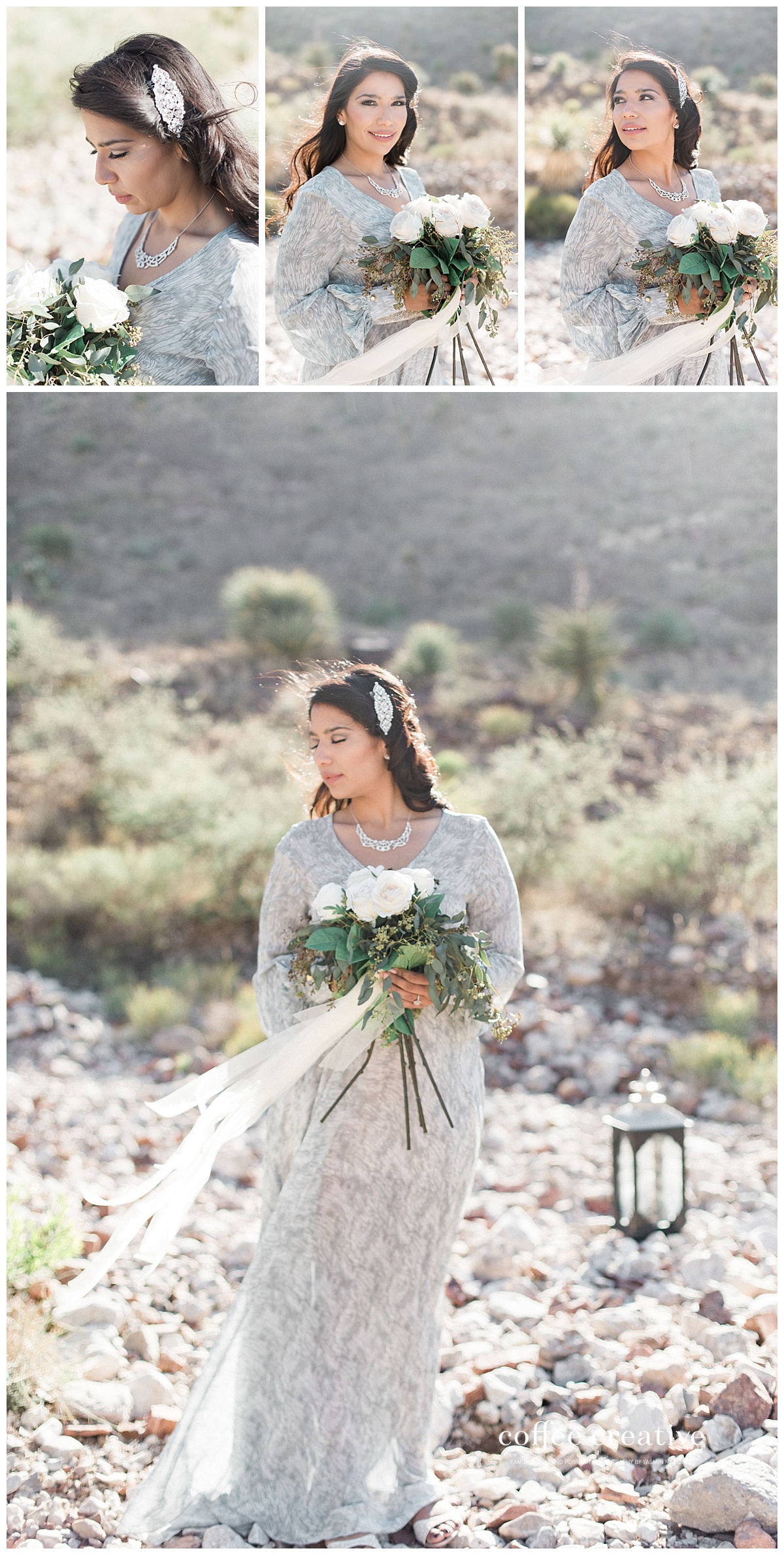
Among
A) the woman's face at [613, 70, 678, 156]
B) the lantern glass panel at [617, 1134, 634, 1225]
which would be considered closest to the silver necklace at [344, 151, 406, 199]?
the woman's face at [613, 70, 678, 156]

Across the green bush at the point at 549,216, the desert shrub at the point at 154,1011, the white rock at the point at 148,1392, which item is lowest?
the white rock at the point at 148,1392

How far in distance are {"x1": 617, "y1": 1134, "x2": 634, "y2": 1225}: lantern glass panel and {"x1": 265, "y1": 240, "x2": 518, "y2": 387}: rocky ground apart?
3.04m

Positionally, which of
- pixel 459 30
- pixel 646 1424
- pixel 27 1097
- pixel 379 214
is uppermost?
pixel 459 30

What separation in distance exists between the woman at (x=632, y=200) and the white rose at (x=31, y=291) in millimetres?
1358

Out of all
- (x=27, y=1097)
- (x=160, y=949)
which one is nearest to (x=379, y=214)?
(x=27, y=1097)

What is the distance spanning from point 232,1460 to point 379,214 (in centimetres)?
322

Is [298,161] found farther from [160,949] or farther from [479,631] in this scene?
[479,631]

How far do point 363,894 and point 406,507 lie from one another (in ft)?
34.2

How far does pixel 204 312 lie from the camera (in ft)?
10.6

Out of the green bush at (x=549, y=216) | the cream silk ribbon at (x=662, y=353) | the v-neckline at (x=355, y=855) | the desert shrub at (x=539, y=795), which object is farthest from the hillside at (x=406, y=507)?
the v-neckline at (x=355, y=855)

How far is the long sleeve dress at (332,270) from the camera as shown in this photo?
3307 millimetres

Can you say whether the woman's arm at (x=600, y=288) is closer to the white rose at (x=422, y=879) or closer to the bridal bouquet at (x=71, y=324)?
the bridal bouquet at (x=71, y=324)

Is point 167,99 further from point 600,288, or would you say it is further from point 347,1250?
point 347,1250

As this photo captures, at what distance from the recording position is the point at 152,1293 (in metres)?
4.76
